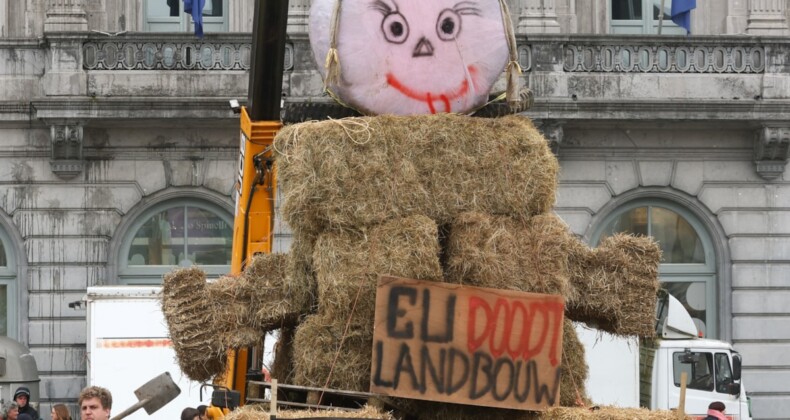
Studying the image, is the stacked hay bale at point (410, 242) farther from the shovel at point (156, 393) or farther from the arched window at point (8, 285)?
the arched window at point (8, 285)

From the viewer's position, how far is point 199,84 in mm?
26172

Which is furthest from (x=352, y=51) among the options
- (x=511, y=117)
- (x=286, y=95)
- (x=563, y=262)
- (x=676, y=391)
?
(x=286, y=95)

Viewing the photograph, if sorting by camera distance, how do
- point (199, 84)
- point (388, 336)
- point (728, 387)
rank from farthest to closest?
point (199, 84) < point (728, 387) < point (388, 336)

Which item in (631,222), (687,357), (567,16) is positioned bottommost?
(687,357)

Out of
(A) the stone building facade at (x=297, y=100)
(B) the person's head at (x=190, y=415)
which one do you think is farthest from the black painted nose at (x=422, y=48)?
(A) the stone building facade at (x=297, y=100)

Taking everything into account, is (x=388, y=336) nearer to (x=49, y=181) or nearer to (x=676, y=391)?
(x=676, y=391)

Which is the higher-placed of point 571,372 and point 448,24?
point 448,24

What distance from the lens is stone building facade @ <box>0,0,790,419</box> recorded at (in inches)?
1029

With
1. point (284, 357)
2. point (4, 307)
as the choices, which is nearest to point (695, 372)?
point (4, 307)

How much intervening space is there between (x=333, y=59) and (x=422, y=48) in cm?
60

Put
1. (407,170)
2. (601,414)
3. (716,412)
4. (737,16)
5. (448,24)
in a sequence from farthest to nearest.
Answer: (737,16)
(716,412)
(448,24)
(407,170)
(601,414)

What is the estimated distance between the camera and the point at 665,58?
27.0 metres

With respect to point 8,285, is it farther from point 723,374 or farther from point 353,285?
point 353,285

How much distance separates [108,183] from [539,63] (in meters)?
6.95
